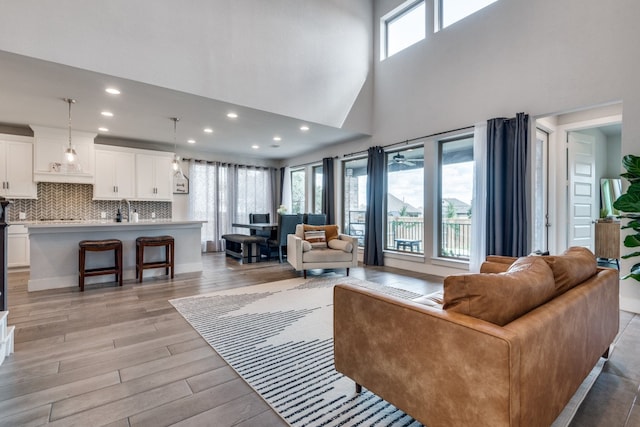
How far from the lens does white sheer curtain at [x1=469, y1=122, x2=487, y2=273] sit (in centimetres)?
435

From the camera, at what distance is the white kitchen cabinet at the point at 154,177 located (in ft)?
21.5

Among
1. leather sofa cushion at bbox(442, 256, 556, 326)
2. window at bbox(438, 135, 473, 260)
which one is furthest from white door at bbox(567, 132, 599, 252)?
leather sofa cushion at bbox(442, 256, 556, 326)

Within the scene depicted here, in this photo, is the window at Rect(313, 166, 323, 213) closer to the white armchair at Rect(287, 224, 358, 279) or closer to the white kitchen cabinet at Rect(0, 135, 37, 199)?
the white armchair at Rect(287, 224, 358, 279)

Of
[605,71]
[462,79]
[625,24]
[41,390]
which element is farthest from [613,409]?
[462,79]

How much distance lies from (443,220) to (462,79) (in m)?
2.21

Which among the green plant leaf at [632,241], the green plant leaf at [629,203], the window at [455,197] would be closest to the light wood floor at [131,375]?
the green plant leaf at [632,241]

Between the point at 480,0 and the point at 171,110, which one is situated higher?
the point at 480,0

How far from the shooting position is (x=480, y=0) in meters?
4.56

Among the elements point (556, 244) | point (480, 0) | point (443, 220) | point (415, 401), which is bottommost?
point (415, 401)

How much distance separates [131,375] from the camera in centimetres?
203

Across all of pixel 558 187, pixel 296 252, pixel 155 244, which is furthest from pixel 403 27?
pixel 155 244

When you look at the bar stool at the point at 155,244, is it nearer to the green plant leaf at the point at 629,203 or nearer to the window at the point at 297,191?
the window at the point at 297,191

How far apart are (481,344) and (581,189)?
565cm

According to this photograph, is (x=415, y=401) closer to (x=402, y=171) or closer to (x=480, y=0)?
(x=402, y=171)
